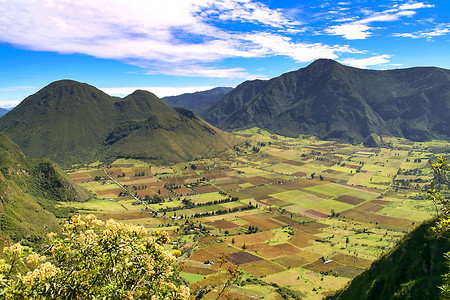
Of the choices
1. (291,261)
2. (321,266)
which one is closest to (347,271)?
(321,266)

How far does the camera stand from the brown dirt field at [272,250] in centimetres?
13000

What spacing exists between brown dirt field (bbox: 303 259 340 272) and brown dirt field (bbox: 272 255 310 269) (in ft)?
10.6

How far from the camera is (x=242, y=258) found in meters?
124

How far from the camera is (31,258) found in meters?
13.3

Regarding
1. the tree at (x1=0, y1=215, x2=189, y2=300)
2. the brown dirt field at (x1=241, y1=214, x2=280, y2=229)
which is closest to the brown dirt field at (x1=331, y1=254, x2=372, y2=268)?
the brown dirt field at (x1=241, y1=214, x2=280, y2=229)

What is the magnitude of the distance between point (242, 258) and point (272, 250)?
18168 millimetres

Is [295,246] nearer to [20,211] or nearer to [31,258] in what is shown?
[20,211]

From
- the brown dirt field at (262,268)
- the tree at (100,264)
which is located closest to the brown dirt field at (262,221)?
the brown dirt field at (262,268)

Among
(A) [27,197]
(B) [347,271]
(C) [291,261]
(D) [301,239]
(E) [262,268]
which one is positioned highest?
(A) [27,197]

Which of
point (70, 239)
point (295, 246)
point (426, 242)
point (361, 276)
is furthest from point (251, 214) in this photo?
point (70, 239)

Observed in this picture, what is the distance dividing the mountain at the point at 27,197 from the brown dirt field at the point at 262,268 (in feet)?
261

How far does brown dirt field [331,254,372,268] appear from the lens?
11803 centimetres

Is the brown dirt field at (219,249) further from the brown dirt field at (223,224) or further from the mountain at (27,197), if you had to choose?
the mountain at (27,197)

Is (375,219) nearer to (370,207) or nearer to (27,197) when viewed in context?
(370,207)
